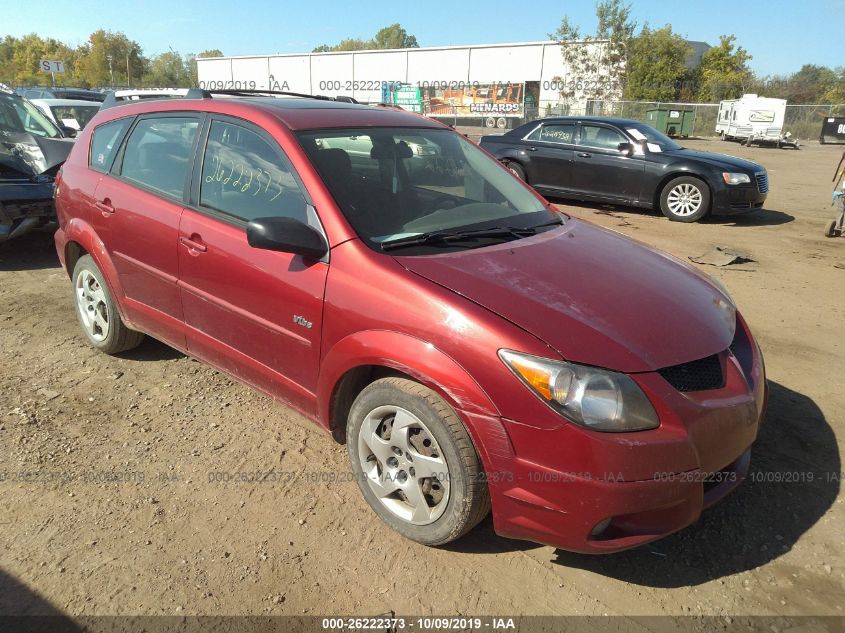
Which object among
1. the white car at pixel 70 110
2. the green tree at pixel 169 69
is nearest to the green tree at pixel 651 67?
the white car at pixel 70 110

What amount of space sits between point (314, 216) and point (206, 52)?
374 ft

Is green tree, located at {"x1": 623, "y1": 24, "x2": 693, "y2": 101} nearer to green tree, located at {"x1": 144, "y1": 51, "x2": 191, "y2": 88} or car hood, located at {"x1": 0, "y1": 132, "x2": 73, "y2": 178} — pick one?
car hood, located at {"x1": 0, "y1": 132, "x2": 73, "y2": 178}

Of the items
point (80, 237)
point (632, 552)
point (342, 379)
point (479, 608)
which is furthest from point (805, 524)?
point (80, 237)

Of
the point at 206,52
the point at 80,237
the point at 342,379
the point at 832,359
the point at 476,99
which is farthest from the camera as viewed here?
the point at 206,52

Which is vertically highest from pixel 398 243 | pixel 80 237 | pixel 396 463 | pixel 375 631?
pixel 398 243

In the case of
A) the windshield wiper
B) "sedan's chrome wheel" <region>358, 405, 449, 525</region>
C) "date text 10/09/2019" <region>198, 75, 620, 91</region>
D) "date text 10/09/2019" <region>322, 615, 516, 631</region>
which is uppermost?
"date text 10/09/2019" <region>198, 75, 620, 91</region>

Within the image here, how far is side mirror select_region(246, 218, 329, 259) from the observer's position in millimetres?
2586

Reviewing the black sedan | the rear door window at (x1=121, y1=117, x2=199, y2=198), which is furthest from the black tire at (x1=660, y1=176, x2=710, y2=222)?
the rear door window at (x1=121, y1=117, x2=199, y2=198)

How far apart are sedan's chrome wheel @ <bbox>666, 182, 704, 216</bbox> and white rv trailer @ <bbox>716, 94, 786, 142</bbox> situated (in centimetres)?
2548

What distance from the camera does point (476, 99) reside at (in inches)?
1896

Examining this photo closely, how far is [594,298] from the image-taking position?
2.50 meters

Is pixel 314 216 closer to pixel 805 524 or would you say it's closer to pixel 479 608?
pixel 479 608

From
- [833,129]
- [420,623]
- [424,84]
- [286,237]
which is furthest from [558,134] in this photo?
[424,84]

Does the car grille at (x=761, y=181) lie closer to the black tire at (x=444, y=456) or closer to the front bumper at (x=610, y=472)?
the front bumper at (x=610, y=472)
